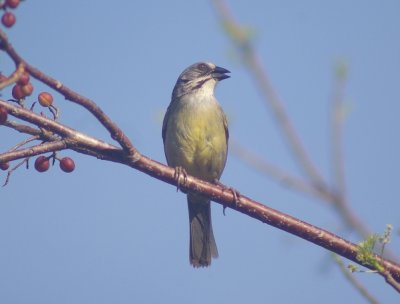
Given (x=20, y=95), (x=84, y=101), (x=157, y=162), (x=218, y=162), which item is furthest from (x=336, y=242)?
(x=218, y=162)

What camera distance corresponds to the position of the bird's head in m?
8.08

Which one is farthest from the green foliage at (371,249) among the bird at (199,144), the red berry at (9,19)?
the bird at (199,144)

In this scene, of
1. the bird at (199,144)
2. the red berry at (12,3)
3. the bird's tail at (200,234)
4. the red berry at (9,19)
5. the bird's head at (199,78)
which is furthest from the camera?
the bird's head at (199,78)

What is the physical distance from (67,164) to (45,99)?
53 cm

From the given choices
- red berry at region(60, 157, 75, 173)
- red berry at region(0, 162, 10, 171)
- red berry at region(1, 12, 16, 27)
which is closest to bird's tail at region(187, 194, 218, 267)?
red berry at region(60, 157, 75, 173)

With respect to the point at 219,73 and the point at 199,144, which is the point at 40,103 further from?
the point at 219,73

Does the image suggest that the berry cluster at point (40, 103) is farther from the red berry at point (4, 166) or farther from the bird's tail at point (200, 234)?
the bird's tail at point (200, 234)

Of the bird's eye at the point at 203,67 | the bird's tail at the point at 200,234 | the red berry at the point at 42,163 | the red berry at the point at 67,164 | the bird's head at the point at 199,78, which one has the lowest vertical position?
the red berry at the point at 42,163

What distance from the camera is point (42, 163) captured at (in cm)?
379

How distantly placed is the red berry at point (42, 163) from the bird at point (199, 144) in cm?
298

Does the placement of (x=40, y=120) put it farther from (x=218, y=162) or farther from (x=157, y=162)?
(x=218, y=162)

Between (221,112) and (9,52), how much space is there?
217 inches

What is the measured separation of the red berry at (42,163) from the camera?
3.77 meters

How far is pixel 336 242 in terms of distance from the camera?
149 inches
